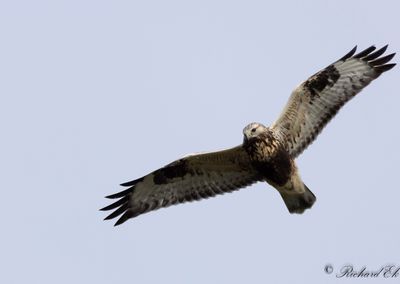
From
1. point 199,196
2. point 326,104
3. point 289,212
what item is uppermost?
point 326,104

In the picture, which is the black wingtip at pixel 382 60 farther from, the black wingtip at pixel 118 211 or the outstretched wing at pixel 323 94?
the black wingtip at pixel 118 211

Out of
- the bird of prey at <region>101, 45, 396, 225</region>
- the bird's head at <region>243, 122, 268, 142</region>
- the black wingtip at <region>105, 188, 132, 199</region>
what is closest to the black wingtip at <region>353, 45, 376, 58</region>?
the bird of prey at <region>101, 45, 396, 225</region>

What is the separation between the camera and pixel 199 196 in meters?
8.68

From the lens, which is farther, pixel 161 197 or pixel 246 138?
pixel 161 197

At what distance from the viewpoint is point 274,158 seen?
7938 mm

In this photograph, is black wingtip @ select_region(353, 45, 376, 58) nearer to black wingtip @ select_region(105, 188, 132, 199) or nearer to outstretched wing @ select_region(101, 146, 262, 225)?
outstretched wing @ select_region(101, 146, 262, 225)

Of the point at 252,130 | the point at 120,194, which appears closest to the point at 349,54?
the point at 252,130

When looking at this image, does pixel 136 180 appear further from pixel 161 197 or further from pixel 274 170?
pixel 274 170

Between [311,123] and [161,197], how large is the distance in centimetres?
218

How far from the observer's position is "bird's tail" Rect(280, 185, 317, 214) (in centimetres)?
834

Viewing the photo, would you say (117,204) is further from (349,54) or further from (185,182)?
(349,54)

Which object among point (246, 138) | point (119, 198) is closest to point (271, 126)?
point (246, 138)

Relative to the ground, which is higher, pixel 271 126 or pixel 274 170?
pixel 271 126

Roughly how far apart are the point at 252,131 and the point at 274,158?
0.43 m
